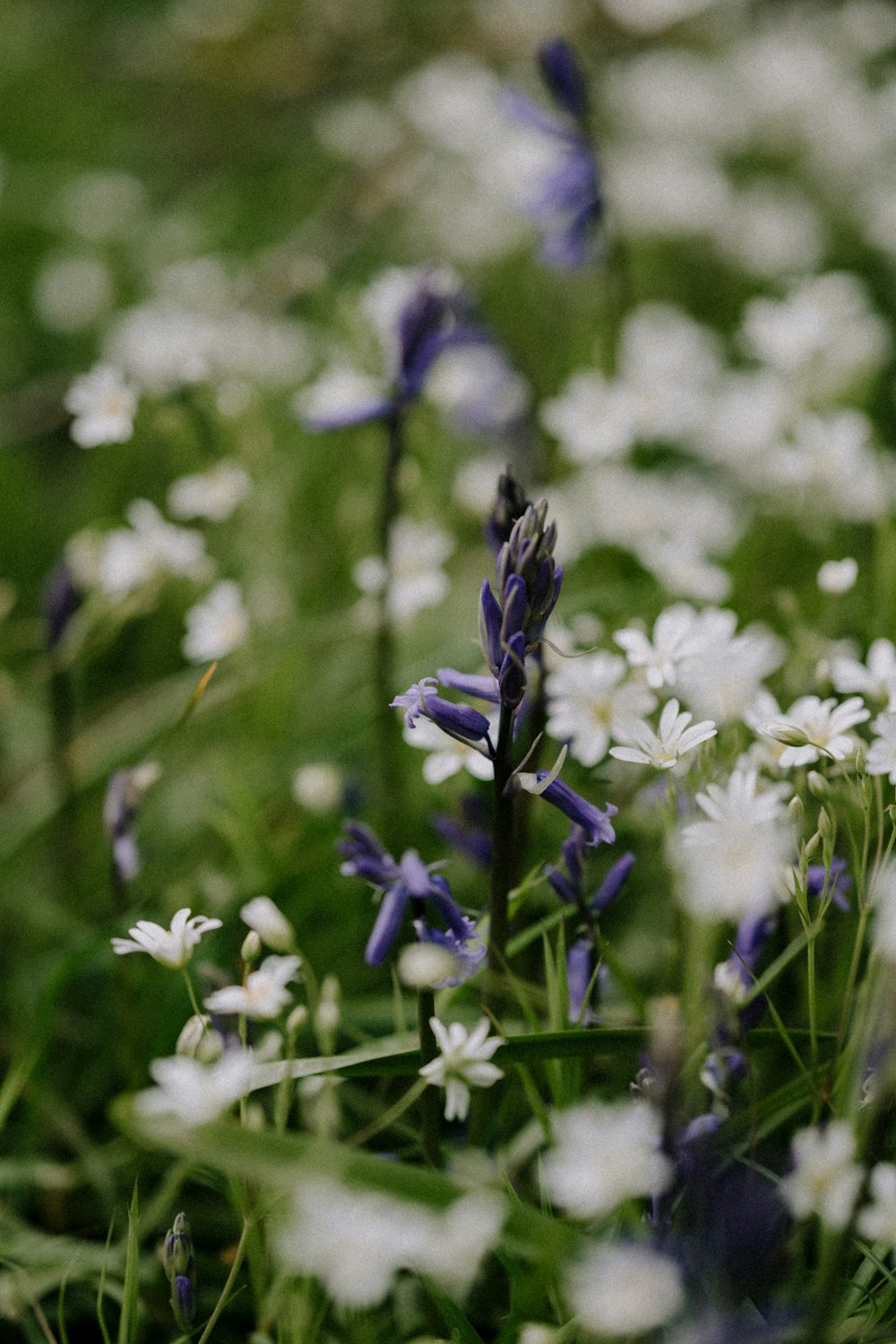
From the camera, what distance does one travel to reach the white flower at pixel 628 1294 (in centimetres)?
69

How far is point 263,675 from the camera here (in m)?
1.78

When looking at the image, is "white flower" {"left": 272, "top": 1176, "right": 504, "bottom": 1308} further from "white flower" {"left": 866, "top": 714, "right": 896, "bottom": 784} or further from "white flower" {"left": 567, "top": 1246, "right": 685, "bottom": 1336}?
"white flower" {"left": 866, "top": 714, "right": 896, "bottom": 784}

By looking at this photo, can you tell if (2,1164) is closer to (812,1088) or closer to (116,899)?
(116,899)

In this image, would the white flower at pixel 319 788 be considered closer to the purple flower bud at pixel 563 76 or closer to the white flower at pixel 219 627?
the white flower at pixel 219 627

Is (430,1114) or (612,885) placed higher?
(612,885)

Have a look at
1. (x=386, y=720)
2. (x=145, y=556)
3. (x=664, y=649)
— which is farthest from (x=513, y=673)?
(x=145, y=556)

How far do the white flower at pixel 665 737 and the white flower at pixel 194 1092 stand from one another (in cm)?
42

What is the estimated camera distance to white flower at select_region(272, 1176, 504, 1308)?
701mm

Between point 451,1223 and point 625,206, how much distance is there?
288cm

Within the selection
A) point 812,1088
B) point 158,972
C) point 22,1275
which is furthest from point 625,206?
point 22,1275

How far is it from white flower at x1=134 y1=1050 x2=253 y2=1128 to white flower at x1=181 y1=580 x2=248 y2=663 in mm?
680

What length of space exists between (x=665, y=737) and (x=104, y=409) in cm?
94

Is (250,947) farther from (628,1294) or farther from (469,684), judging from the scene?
(628,1294)

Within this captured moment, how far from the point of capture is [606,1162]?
76 centimetres
